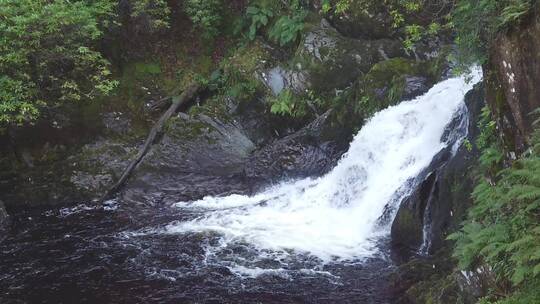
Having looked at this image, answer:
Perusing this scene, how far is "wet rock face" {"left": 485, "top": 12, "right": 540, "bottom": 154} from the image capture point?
20.6ft

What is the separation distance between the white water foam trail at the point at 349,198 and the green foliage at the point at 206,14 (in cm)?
682

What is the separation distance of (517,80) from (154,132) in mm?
10904

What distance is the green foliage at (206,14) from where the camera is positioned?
16750mm

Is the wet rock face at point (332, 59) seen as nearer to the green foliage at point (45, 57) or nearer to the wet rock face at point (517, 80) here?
the green foliage at point (45, 57)

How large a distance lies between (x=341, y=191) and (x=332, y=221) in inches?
46.3

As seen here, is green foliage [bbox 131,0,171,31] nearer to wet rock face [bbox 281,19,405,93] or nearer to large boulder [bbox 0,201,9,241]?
wet rock face [bbox 281,19,405,93]

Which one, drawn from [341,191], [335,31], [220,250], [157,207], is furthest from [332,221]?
[335,31]

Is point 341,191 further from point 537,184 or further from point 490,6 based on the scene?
point 537,184

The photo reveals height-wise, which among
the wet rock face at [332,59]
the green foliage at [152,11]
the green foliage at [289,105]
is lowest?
the green foliage at [289,105]

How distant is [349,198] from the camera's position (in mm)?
12008

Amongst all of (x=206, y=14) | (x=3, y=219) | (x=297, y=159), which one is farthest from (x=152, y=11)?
(x=3, y=219)

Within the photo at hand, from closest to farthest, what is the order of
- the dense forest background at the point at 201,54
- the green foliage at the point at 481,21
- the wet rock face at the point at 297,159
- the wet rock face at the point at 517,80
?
the wet rock face at the point at 517,80
the green foliage at the point at 481,21
the dense forest background at the point at 201,54
the wet rock face at the point at 297,159

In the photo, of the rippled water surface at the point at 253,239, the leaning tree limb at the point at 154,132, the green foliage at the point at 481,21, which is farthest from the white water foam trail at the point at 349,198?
the green foliage at the point at 481,21

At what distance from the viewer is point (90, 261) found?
10.1 metres
